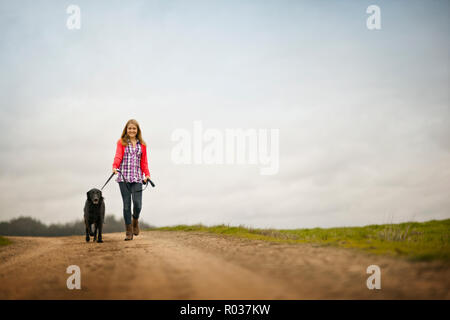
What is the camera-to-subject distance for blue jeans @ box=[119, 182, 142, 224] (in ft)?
36.3

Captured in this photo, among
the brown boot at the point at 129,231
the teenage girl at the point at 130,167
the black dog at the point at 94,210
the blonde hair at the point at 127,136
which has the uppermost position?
the blonde hair at the point at 127,136

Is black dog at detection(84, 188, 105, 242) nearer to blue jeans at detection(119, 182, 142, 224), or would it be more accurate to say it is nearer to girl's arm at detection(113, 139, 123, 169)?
blue jeans at detection(119, 182, 142, 224)

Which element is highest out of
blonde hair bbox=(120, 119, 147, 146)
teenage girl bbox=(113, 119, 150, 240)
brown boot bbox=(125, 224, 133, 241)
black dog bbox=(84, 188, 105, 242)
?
blonde hair bbox=(120, 119, 147, 146)

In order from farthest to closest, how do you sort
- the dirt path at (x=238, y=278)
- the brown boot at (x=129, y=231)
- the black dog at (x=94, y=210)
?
1. the brown boot at (x=129, y=231)
2. the black dog at (x=94, y=210)
3. the dirt path at (x=238, y=278)

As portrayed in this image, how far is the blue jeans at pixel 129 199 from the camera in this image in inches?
436

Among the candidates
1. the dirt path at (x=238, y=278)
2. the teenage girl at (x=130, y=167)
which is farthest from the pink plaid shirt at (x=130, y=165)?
the dirt path at (x=238, y=278)

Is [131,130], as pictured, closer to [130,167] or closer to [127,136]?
[127,136]

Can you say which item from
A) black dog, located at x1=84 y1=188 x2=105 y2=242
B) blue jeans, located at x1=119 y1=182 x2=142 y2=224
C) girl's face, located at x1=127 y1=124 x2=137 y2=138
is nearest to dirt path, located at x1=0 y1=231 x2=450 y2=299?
black dog, located at x1=84 y1=188 x2=105 y2=242

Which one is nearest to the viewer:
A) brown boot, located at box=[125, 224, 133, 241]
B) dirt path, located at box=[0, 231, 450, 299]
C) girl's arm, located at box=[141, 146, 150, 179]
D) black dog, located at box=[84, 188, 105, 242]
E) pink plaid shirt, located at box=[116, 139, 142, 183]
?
dirt path, located at box=[0, 231, 450, 299]

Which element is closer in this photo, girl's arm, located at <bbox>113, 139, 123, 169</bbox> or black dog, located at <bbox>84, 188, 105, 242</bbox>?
black dog, located at <bbox>84, 188, 105, 242</bbox>

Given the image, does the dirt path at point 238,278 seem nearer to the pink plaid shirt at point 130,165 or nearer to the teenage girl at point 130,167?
the teenage girl at point 130,167

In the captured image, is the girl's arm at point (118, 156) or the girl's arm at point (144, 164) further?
→ the girl's arm at point (144, 164)

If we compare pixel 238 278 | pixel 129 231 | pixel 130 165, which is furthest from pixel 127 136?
pixel 238 278
